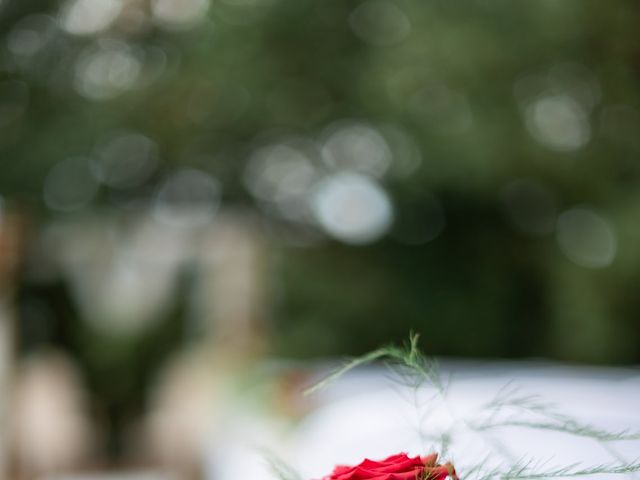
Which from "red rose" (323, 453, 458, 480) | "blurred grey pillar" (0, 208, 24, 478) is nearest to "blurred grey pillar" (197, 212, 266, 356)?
"blurred grey pillar" (0, 208, 24, 478)

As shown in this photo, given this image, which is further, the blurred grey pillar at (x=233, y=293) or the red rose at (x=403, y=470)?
the blurred grey pillar at (x=233, y=293)

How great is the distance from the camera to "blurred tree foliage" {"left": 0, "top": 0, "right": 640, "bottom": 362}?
711 centimetres

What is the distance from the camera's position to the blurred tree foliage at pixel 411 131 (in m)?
7.11

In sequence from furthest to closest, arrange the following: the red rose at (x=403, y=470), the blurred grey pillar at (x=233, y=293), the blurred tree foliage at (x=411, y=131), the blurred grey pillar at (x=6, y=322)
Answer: the blurred tree foliage at (x=411, y=131), the blurred grey pillar at (x=233, y=293), the blurred grey pillar at (x=6, y=322), the red rose at (x=403, y=470)

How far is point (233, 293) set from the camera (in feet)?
18.4

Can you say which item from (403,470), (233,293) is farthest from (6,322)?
(403,470)

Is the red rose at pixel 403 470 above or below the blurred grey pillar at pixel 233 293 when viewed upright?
above

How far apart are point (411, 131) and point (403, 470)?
21.9ft

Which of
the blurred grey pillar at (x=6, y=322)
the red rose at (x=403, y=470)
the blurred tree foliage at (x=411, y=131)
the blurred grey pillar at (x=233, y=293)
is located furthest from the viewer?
the blurred tree foliage at (x=411, y=131)

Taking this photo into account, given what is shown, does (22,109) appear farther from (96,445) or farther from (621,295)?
(621,295)

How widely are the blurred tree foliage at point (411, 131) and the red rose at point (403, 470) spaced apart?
246 inches

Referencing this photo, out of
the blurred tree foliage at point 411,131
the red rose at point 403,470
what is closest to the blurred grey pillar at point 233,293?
the blurred tree foliage at point 411,131

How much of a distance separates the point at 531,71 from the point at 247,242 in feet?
8.68

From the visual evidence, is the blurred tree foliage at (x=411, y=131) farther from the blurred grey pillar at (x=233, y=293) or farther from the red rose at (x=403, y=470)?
the red rose at (x=403, y=470)
